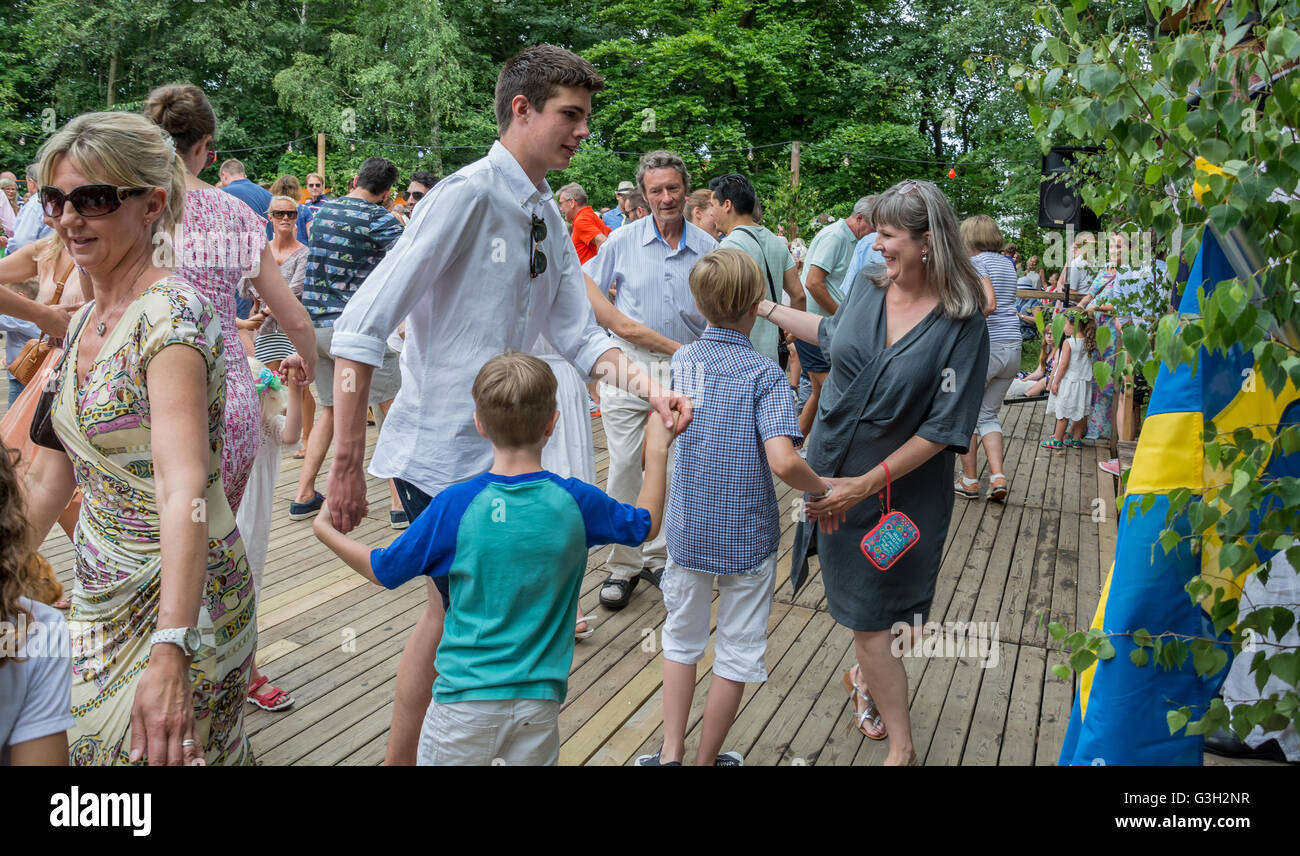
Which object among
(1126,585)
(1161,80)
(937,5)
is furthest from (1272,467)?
(937,5)

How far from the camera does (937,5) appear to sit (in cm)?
2538

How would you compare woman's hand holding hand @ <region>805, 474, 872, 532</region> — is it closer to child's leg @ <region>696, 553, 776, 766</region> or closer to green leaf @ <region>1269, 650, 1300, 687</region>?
child's leg @ <region>696, 553, 776, 766</region>

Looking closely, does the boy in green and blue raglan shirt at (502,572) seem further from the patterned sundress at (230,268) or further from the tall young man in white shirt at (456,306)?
the patterned sundress at (230,268)

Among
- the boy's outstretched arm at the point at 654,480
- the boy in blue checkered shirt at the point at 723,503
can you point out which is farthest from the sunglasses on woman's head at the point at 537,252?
the boy's outstretched arm at the point at 654,480

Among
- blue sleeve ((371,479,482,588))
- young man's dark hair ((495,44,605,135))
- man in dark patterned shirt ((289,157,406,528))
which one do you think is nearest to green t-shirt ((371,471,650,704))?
blue sleeve ((371,479,482,588))

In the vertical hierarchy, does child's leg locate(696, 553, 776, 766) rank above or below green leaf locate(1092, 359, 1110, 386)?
below

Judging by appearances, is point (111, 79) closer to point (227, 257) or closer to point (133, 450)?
point (227, 257)

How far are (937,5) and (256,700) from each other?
26505 millimetres

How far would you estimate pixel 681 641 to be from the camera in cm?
307

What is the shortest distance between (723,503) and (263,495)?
5.45 feet

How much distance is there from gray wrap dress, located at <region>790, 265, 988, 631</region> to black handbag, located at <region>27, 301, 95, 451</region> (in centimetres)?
215

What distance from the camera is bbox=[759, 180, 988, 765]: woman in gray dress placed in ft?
9.78

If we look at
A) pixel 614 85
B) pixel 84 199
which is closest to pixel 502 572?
pixel 84 199
